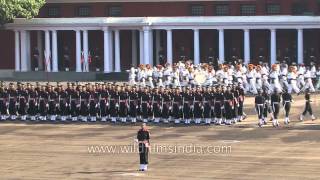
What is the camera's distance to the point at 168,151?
3053cm

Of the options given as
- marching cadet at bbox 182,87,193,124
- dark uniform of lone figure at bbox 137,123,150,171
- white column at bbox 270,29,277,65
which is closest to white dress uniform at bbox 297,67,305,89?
white column at bbox 270,29,277,65

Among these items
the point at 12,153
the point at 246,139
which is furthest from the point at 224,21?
the point at 12,153

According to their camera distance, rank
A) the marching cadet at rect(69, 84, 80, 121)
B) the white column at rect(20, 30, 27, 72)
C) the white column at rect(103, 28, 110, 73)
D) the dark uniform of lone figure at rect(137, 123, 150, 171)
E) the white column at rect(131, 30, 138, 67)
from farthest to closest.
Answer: the white column at rect(131, 30, 138, 67), the white column at rect(20, 30, 27, 72), the white column at rect(103, 28, 110, 73), the marching cadet at rect(69, 84, 80, 121), the dark uniform of lone figure at rect(137, 123, 150, 171)

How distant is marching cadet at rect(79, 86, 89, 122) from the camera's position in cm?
3944

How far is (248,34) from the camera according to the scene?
61.1 m

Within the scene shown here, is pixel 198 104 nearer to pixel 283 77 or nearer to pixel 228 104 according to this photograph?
pixel 228 104

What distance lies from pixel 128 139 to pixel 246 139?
4.49 m

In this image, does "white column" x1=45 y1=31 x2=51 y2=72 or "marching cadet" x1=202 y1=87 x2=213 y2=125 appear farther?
"white column" x1=45 y1=31 x2=51 y2=72

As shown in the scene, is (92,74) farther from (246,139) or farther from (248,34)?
(246,139)

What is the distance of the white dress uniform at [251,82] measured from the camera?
156 ft

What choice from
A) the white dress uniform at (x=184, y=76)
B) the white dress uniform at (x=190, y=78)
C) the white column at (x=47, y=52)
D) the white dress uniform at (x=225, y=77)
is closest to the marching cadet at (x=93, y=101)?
the white dress uniform at (x=190, y=78)

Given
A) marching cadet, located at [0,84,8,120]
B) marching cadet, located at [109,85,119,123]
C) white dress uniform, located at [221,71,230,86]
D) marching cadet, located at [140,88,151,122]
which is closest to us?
marching cadet, located at [140,88,151,122]

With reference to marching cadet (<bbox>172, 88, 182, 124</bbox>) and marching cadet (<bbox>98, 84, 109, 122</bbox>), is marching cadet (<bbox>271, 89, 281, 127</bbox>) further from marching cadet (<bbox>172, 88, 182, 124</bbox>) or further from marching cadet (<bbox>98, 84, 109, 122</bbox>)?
marching cadet (<bbox>98, 84, 109, 122</bbox>)

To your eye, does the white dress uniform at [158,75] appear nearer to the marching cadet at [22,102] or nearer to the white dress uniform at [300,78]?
the white dress uniform at [300,78]
